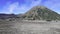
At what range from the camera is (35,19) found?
40594mm

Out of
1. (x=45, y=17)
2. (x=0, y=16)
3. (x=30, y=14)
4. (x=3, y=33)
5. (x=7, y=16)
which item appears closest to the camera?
(x=3, y=33)

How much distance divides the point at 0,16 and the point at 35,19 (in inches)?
366

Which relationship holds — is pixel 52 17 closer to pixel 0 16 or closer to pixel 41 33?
pixel 0 16

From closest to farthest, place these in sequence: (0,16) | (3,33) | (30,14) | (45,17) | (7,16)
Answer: (3,33), (0,16), (7,16), (45,17), (30,14)

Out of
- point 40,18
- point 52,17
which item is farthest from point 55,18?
point 40,18

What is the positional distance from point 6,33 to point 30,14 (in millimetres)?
24456

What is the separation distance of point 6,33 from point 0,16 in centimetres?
1465

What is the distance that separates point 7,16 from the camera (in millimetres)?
38562

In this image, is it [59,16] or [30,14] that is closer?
[59,16]

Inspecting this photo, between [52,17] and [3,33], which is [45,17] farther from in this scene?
[3,33]

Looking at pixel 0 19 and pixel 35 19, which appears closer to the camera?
pixel 0 19

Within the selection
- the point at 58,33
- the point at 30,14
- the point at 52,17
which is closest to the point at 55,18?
the point at 52,17

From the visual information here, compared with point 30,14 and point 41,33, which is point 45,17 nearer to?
point 30,14

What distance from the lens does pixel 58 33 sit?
829 inches
